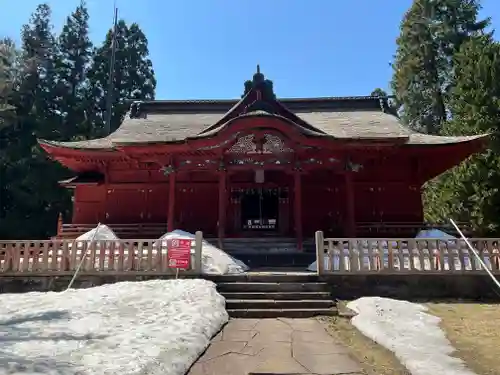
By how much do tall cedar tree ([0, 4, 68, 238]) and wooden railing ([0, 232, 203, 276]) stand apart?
2359cm

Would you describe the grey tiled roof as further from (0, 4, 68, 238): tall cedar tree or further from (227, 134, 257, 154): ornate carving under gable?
(0, 4, 68, 238): tall cedar tree

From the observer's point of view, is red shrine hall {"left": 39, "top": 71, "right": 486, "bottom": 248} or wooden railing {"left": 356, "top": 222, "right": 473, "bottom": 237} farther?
wooden railing {"left": 356, "top": 222, "right": 473, "bottom": 237}

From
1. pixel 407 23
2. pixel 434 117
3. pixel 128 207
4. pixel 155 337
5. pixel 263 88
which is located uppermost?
pixel 407 23

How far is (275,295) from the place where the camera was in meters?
8.13

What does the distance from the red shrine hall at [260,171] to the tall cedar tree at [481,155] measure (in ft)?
6.21

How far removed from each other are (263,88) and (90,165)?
815 centimetres

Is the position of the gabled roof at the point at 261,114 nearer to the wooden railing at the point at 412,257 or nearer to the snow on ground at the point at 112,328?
the wooden railing at the point at 412,257

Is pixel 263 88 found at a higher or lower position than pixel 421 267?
higher

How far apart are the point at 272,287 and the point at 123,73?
39.3 m

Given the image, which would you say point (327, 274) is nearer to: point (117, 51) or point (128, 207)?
point (128, 207)

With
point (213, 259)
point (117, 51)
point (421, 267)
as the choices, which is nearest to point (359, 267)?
point (421, 267)

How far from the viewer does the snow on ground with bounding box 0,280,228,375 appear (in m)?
4.14

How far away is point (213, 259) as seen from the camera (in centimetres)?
959

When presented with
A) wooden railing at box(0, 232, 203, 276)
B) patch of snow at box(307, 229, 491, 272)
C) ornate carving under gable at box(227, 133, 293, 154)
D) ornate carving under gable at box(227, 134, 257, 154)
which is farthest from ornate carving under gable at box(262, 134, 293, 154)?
wooden railing at box(0, 232, 203, 276)
